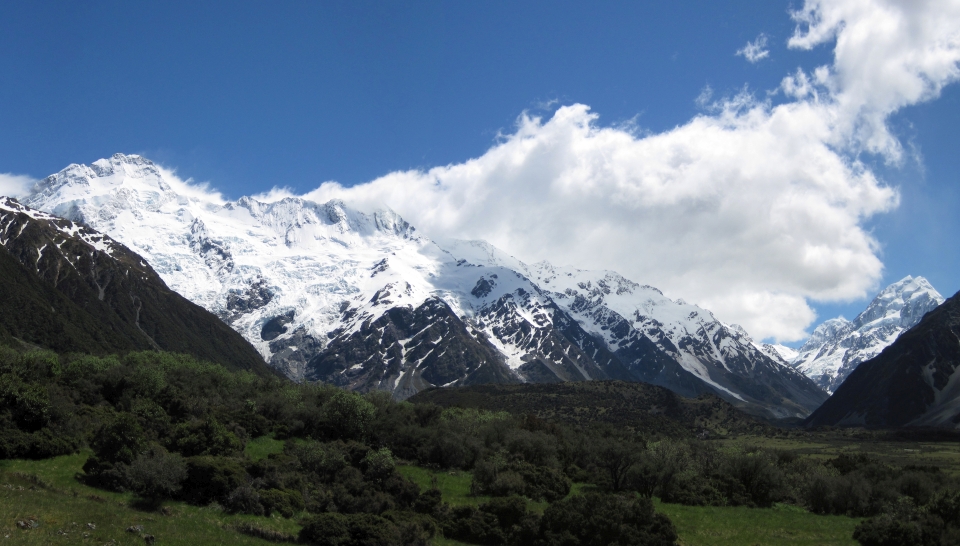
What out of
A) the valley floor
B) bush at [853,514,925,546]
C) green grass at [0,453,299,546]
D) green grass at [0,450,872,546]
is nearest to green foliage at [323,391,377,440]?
the valley floor

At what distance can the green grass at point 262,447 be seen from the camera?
77312 millimetres

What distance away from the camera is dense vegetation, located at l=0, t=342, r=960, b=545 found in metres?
56.0

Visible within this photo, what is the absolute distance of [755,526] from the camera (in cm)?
6525

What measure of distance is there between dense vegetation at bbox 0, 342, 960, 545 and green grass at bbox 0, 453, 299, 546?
6.18 ft

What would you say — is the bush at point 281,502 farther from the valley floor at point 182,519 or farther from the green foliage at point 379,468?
the green foliage at point 379,468

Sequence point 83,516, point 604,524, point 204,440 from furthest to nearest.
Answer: point 204,440 → point 604,524 → point 83,516

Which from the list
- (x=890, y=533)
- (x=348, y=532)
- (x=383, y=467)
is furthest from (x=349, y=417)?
(x=890, y=533)

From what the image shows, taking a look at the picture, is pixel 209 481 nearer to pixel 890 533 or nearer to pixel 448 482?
pixel 448 482

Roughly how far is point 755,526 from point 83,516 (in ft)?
178

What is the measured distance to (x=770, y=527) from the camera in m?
64.9

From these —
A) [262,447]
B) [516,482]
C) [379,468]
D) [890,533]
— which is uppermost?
[262,447]

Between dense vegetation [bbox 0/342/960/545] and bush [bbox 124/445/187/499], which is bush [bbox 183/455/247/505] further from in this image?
bush [bbox 124/445/187/499]

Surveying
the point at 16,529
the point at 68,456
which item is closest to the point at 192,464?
the point at 68,456

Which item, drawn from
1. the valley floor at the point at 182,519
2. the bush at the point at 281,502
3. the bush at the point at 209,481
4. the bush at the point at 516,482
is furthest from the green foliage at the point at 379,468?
the bush at the point at 209,481
